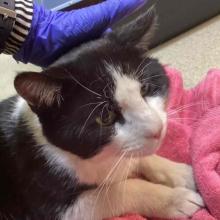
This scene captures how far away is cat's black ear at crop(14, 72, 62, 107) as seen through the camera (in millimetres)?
895

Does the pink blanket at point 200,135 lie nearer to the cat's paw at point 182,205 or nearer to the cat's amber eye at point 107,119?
the cat's paw at point 182,205

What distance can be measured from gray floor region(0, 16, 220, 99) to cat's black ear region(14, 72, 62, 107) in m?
0.87

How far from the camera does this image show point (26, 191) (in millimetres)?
1145

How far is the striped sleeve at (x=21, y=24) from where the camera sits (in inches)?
46.7

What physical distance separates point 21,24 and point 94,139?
427 mm

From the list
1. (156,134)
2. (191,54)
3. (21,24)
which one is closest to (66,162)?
(156,134)

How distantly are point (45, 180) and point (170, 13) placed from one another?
3.46ft

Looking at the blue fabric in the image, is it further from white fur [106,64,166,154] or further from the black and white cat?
white fur [106,64,166,154]

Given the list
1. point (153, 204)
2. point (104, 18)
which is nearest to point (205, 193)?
point (153, 204)

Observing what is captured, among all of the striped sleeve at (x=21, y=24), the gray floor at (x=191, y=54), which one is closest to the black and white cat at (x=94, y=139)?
the striped sleeve at (x=21, y=24)

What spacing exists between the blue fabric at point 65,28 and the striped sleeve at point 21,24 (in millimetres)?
21

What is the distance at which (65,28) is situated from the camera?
3.97 feet

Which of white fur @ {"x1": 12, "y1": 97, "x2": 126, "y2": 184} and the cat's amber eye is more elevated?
the cat's amber eye

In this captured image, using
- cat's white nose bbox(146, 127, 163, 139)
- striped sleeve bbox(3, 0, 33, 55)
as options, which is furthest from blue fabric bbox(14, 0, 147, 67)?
cat's white nose bbox(146, 127, 163, 139)
